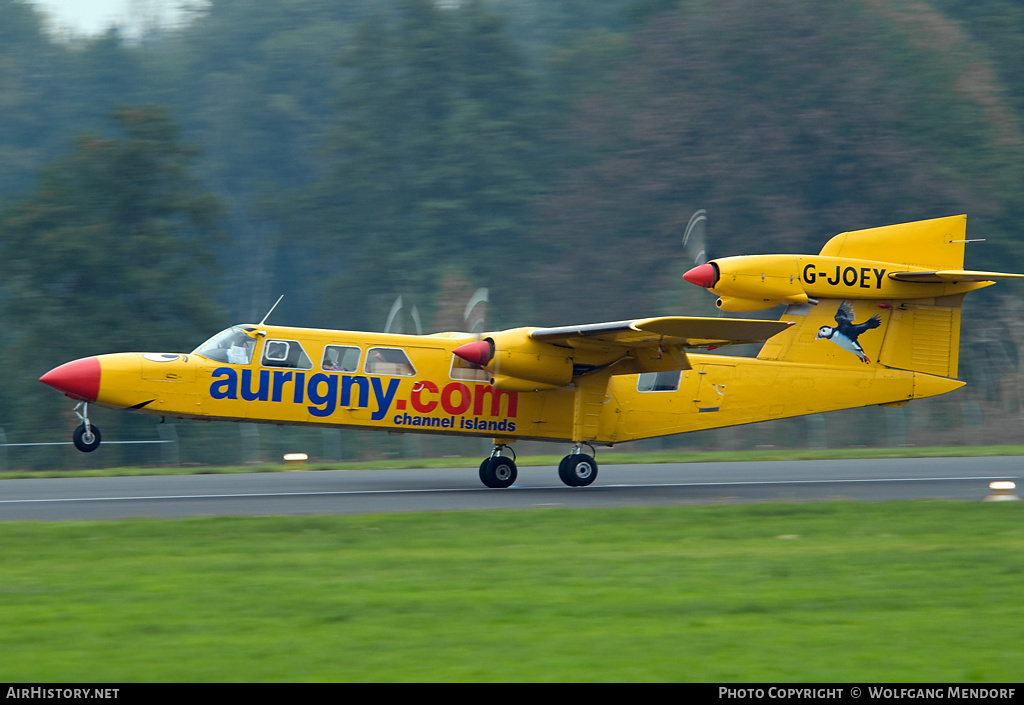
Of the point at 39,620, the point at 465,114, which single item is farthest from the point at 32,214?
the point at 39,620

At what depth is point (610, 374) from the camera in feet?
59.5

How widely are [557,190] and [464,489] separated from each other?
29465 millimetres

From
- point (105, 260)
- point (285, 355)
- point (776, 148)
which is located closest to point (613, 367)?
point (285, 355)

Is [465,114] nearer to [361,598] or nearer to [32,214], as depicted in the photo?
[32,214]

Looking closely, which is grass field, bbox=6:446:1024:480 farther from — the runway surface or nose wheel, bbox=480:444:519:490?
nose wheel, bbox=480:444:519:490

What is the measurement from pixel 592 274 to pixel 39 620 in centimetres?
3580

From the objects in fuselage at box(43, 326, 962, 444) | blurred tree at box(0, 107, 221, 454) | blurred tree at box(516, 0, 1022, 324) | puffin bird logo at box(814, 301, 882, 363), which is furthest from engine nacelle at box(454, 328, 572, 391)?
blurred tree at box(516, 0, 1022, 324)

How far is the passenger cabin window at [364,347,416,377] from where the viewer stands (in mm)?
17484

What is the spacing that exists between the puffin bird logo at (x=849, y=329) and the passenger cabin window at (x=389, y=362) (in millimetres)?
7302

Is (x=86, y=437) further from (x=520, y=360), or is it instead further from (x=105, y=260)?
(x=105, y=260)

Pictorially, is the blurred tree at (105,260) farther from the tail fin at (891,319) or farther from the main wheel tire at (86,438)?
the tail fin at (891,319)

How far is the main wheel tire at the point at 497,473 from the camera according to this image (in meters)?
18.3

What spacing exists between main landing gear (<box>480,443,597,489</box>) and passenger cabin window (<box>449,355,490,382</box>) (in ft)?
4.43

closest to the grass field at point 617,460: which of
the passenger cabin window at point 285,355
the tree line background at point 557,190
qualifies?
the tree line background at point 557,190
